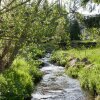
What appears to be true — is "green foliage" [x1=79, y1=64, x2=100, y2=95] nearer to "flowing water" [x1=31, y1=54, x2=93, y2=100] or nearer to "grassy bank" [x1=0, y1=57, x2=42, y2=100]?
"flowing water" [x1=31, y1=54, x2=93, y2=100]

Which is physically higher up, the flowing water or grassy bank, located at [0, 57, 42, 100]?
grassy bank, located at [0, 57, 42, 100]

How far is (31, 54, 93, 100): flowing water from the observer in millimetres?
18500

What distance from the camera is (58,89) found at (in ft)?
69.3

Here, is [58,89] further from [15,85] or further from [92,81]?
[15,85]

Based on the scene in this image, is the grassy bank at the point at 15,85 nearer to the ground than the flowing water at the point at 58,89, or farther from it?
farther from it

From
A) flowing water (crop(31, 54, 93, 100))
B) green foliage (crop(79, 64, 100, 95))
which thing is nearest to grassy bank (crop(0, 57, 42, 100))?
flowing water (crop(31, 54, 93, 100))

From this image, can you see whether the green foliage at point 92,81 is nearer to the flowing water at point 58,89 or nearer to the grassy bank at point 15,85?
the flowing water at point 58,89

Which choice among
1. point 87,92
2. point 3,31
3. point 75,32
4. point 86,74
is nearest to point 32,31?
point 3,31

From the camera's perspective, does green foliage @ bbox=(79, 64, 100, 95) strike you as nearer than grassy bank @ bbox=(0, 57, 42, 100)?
No

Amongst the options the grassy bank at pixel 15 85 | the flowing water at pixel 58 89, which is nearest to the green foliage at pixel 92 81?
the flowing water at pixel 58 89

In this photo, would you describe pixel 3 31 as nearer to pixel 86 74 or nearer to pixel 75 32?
pixel 86 74

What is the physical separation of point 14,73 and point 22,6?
14.1 metres

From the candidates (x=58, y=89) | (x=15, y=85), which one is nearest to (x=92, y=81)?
(x=58, y=89)

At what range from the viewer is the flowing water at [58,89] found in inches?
728
